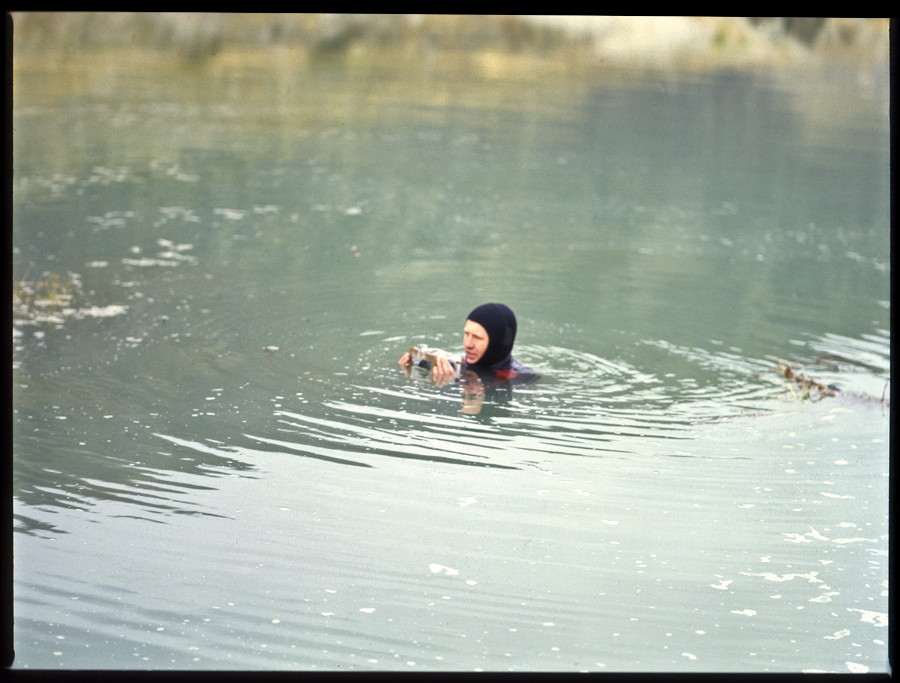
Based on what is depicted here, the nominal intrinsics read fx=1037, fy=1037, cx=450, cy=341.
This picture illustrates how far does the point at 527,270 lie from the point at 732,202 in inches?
238

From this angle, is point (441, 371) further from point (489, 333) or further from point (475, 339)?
point (489, 333)

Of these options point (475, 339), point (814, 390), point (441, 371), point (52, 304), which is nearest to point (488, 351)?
point (475, 339)

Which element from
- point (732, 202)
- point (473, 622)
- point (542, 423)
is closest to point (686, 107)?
point (732, 202)

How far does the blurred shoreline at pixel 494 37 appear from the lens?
29.8 metres

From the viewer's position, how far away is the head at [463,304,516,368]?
27.3 feet

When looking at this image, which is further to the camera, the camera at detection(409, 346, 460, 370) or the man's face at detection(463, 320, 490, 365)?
the camera at detection(409, 346, 460, 370)

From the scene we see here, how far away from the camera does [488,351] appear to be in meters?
8.43

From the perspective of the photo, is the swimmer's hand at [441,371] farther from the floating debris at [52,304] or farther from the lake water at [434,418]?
the floating debris at [52,304]

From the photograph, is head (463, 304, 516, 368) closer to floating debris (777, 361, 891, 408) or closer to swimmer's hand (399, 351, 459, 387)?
swimmer's hand (399, 351, 459, 387)

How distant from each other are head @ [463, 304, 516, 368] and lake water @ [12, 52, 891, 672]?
421 mm

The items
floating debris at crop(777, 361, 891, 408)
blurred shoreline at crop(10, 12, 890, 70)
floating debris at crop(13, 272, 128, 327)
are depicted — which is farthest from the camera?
blurred shoreline at crop(10, 12, 890, 70)

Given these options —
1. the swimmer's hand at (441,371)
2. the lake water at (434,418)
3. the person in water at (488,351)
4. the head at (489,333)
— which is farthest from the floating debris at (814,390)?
the swimmer's hand at (441,371)

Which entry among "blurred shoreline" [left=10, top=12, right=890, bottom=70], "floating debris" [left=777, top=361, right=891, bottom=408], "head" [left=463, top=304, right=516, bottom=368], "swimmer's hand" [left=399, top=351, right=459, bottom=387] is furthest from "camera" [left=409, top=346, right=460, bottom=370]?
"blurred shoreline" [left=10, top=12, right=890, bottom=70]

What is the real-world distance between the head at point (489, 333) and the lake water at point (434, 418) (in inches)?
16.6
